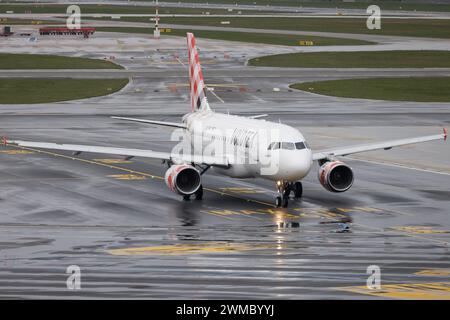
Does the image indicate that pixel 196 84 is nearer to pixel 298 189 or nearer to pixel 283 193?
pixel 298 189

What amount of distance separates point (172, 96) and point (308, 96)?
43.1 ft

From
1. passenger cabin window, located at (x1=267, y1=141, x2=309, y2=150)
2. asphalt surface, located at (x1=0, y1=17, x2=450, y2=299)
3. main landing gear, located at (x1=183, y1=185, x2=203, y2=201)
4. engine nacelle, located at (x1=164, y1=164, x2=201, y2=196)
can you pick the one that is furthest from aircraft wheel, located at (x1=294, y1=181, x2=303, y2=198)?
engine nacelle, located at (x1=164, y1=164, x2=201, y2=196)

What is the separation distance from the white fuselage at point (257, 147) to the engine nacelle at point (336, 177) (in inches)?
94.1

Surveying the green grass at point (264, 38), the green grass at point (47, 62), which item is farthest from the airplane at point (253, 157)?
the green grass at point (264, 38)

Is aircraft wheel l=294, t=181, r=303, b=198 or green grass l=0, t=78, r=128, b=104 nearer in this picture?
aircraft wheel l=294, t=181, r=303, b=198

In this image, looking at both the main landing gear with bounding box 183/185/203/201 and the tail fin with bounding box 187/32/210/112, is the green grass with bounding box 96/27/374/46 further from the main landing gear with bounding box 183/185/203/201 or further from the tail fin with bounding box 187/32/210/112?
the main landing gear with bounding box 183/185/203/201

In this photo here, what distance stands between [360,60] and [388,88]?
2927 centimetres

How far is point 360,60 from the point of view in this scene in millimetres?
140750

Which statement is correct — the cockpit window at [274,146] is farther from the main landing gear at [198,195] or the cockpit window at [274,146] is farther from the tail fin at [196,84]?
the tail fin at [196,84]

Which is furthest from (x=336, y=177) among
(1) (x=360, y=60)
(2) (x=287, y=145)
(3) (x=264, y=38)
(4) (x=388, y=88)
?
(3) (x=264, y=38)

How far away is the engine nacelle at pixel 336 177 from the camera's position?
5391 centimetres

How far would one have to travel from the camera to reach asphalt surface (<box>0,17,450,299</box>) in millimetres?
36406

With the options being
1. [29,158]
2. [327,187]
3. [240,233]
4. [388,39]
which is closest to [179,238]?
[240,233]

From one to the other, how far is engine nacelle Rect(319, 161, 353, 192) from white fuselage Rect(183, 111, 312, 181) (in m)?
2.39
